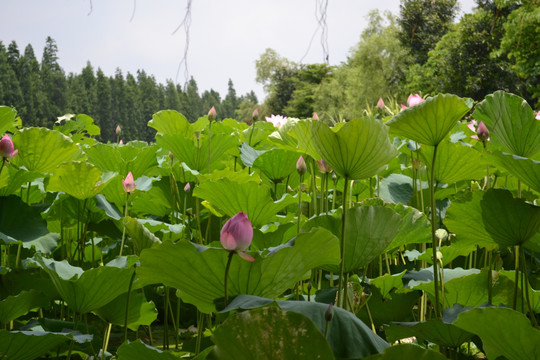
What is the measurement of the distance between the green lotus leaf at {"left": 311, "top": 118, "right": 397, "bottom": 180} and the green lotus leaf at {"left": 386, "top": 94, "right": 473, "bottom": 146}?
2.1 inches

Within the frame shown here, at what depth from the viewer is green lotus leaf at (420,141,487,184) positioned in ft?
3.43

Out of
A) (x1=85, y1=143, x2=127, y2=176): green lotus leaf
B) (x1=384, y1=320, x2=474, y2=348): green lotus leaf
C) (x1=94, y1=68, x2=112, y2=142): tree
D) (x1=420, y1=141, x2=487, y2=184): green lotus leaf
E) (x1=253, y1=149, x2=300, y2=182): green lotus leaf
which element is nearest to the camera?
(x1=384, y1=320, x2=474, y2=348): green lotus leaf

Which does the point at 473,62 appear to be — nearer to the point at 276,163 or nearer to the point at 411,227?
the point at 276,163

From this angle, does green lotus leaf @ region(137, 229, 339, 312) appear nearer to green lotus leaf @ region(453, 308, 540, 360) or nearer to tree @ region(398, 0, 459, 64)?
green lotus leaf @ region(453, 308, 540, 360)

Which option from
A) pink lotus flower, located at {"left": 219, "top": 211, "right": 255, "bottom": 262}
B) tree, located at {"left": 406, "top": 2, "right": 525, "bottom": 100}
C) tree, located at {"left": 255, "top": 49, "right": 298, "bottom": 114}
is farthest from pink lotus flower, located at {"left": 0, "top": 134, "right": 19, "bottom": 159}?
tree, located at {"left": 255, "top": 49, "right": 298, "bottom": 114}

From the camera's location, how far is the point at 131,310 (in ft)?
3.10

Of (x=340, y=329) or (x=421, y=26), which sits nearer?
(x=340, y=329)

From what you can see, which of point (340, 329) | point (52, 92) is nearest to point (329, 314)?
point (340, 329)

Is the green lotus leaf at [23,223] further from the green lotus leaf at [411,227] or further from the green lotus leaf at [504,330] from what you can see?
the green lotus leaf at [504,330]

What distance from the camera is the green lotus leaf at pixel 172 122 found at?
153 cm

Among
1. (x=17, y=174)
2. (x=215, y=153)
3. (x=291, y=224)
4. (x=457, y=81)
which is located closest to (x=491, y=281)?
(x=291, y=224)

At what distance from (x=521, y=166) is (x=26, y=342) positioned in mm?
810

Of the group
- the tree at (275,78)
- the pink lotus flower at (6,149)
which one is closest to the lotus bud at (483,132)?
the pink lotus flower at (6,149)

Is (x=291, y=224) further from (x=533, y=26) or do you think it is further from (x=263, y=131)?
(x=533, y=26)
